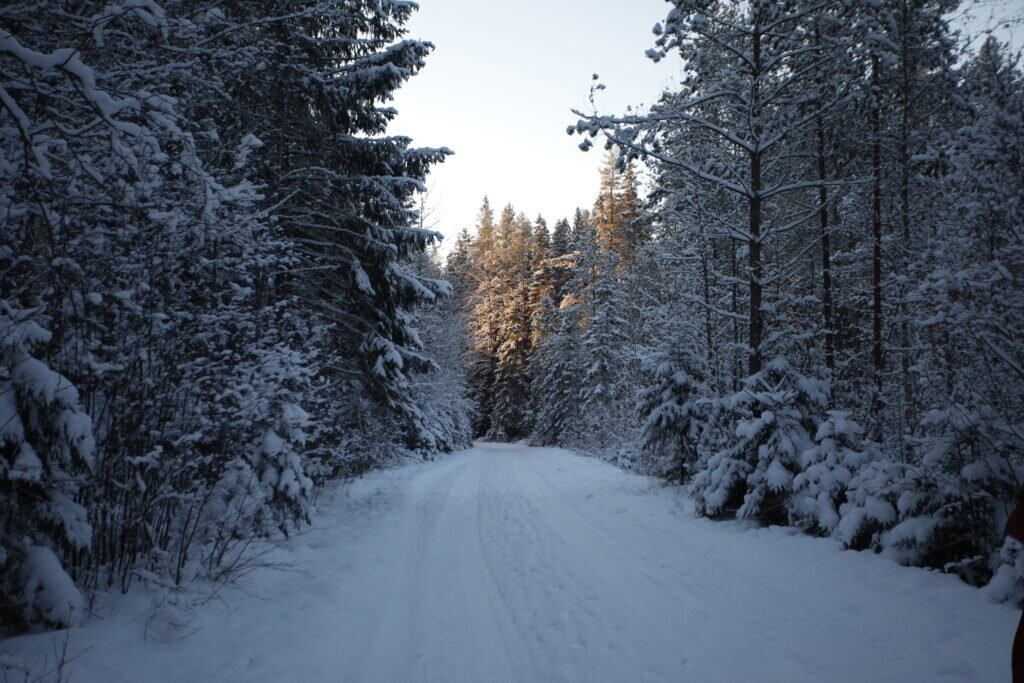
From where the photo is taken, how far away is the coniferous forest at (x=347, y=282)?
3.51 meters

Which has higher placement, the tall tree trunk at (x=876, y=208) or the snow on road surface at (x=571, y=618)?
the tall tree trunk at (x=876, y=208)

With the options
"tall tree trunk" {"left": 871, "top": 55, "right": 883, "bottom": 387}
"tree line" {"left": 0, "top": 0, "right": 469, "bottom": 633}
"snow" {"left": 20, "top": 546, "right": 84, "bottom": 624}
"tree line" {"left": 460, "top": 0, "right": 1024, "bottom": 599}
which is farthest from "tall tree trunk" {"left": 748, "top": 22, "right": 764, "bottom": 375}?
"snow" {"left": 20, "top": 546, "right": 84, "bottom": 624}

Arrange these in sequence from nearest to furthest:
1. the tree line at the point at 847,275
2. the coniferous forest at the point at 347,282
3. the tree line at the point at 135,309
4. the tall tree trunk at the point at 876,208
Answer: the tree line at the point at 135,309
the coniferous forest at the point at 347,282
the tree line at the point at 847,275
the tall tree trunk at the point at 876,208

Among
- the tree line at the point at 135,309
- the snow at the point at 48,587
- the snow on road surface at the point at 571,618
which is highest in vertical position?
the tree line at the point at 135,309

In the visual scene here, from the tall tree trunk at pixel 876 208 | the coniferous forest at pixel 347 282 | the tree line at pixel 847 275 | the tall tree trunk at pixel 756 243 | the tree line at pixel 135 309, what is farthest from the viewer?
the tall tree trunk at pixel 876 208

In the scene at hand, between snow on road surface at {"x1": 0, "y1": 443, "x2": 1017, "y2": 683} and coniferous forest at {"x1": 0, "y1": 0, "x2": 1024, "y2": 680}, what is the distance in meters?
0.53

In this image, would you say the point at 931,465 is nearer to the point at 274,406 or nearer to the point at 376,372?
the point at 274,406

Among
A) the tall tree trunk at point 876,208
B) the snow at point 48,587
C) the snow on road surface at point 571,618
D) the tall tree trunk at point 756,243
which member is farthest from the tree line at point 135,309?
the tall tree trunk at point 876,208

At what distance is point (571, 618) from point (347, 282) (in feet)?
26.7

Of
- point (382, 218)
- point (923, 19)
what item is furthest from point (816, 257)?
point (382, 218)

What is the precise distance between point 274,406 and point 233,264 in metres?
1.85

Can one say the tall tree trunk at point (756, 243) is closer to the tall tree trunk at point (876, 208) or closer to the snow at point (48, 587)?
the tall tree trunk at point (876, 208)

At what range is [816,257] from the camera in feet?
49.2

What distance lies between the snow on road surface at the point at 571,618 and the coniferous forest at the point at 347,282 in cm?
53
